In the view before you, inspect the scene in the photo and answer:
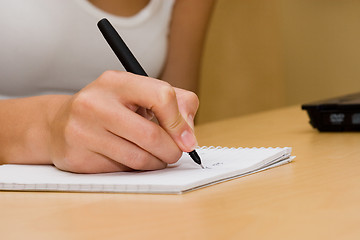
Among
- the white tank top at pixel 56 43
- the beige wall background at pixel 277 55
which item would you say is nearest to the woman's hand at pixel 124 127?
the white tank top at pixel 56 43

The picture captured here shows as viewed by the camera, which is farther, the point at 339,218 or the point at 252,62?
the point at 252,62

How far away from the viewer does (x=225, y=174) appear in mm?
430

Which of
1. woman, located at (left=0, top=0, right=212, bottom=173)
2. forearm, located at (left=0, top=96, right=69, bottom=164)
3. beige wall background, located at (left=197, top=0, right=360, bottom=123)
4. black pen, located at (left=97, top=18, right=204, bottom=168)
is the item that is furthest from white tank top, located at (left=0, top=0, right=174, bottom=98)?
beige wall background, located at (left=197, top=0, right=360, bottom=123)

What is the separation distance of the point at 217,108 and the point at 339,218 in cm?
197

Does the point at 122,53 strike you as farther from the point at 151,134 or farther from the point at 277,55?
the point at 277,55

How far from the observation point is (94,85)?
475 millimetres

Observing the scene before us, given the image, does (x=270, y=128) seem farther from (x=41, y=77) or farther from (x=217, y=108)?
(x=217, y=108)

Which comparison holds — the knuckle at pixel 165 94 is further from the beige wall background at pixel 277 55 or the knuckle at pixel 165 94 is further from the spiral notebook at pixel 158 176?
the beige wall background at pixel 277 55

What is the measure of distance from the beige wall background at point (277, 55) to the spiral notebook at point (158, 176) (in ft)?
4.95

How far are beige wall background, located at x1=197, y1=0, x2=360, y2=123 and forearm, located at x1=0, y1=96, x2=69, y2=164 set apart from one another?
1.51 metres

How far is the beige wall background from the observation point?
196cm

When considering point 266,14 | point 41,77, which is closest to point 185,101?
point 41,77

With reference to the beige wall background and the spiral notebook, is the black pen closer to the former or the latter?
the spiral notebook

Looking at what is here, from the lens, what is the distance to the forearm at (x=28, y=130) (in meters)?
0.54
